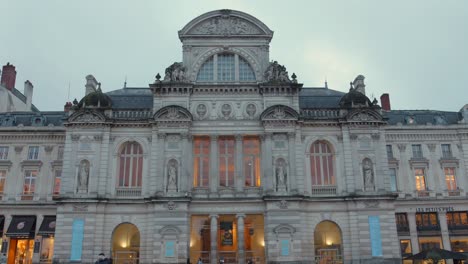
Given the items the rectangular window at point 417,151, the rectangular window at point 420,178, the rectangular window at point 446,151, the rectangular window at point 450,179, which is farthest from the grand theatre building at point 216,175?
the rectangular window at point 417,151

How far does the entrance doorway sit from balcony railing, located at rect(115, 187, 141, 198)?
486 inches

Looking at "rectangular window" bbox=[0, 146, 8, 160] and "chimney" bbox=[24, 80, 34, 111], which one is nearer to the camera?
"rectangular window" bbox=[0, 146, 8, 160]

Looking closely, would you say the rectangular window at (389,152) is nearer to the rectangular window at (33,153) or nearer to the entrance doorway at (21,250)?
the rectangular window at (33,153)

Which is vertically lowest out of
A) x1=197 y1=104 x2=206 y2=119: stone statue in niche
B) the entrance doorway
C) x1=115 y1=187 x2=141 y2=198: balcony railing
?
the entrance doorway

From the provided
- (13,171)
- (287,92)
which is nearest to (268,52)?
(287,92)

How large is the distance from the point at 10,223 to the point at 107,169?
41.9 feet

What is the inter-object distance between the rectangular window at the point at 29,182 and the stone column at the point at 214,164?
62.9 ft

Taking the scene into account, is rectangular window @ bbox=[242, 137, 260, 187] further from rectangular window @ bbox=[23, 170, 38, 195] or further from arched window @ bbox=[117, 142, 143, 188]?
rectangular window @ bbox=[23, 170, 38, 195]

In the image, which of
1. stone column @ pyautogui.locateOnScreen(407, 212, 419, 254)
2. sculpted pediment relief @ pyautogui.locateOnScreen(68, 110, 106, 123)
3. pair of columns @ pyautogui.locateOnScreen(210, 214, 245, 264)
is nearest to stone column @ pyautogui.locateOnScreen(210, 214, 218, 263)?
pair of columns @ pyautogui.locateOnScreen(210, 214, 245, 264)

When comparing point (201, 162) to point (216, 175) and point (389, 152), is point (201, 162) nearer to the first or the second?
point (216, 175)

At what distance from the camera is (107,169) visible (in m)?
38.5

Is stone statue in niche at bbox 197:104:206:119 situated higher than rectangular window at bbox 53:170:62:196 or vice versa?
stone statue in niche at bbox 197:104:206:119

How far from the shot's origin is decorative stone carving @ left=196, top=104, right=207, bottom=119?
3988 centimetres

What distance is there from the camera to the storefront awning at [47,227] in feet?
135
